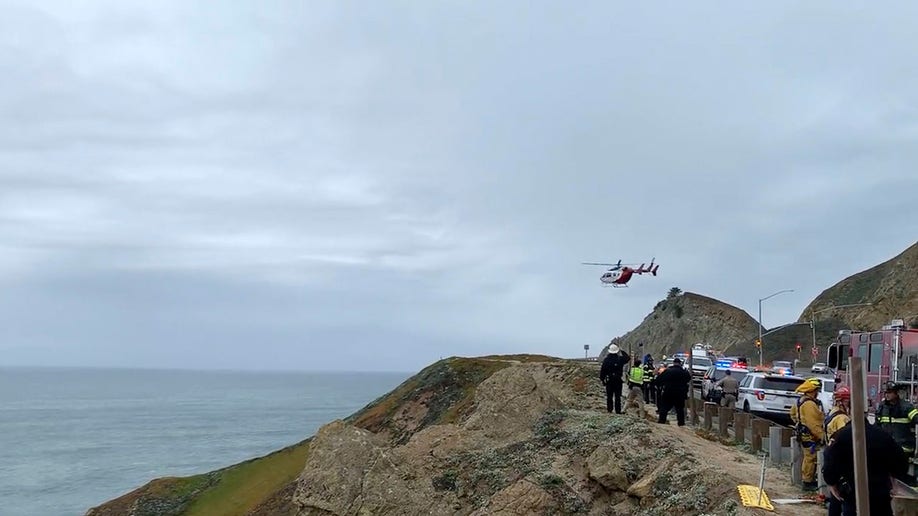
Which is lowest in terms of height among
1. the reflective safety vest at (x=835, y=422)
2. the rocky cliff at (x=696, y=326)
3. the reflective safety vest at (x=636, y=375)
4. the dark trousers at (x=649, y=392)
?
the dark trousers at (x=649, y=392)

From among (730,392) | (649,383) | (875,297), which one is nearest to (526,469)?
(730,392)

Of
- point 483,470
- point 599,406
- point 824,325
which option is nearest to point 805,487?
point 483,470

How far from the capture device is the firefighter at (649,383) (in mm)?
27716

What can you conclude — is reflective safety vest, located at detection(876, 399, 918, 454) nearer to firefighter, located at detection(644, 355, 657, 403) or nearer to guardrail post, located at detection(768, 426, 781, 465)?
guardrail post, located at detection(768, 426, 781, 465)

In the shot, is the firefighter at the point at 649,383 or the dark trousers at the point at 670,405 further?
the firefighter at the point at 649,383

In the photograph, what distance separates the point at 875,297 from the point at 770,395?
216 ft

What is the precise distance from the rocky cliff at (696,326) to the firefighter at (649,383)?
7600 cm

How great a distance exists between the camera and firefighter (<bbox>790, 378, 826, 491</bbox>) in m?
→ 12.4

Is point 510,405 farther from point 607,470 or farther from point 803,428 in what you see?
point 803,428

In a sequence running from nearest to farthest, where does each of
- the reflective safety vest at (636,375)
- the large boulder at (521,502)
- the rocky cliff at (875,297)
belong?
the large boulder at (521,502), the reflective safety vest at (636,375), the rocky cliff at (875,297)

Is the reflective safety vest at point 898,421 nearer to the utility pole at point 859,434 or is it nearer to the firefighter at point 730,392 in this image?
the utility pole at point 859,434

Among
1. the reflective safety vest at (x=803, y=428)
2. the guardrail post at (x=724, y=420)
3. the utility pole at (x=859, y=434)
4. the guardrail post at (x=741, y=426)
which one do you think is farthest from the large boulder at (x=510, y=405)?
the utility pole at (x=859, y=434)

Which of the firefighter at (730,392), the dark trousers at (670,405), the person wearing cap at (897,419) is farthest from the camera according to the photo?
the firefighter at (730,392)

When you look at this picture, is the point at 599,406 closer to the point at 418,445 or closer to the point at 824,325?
the point at 418,445
